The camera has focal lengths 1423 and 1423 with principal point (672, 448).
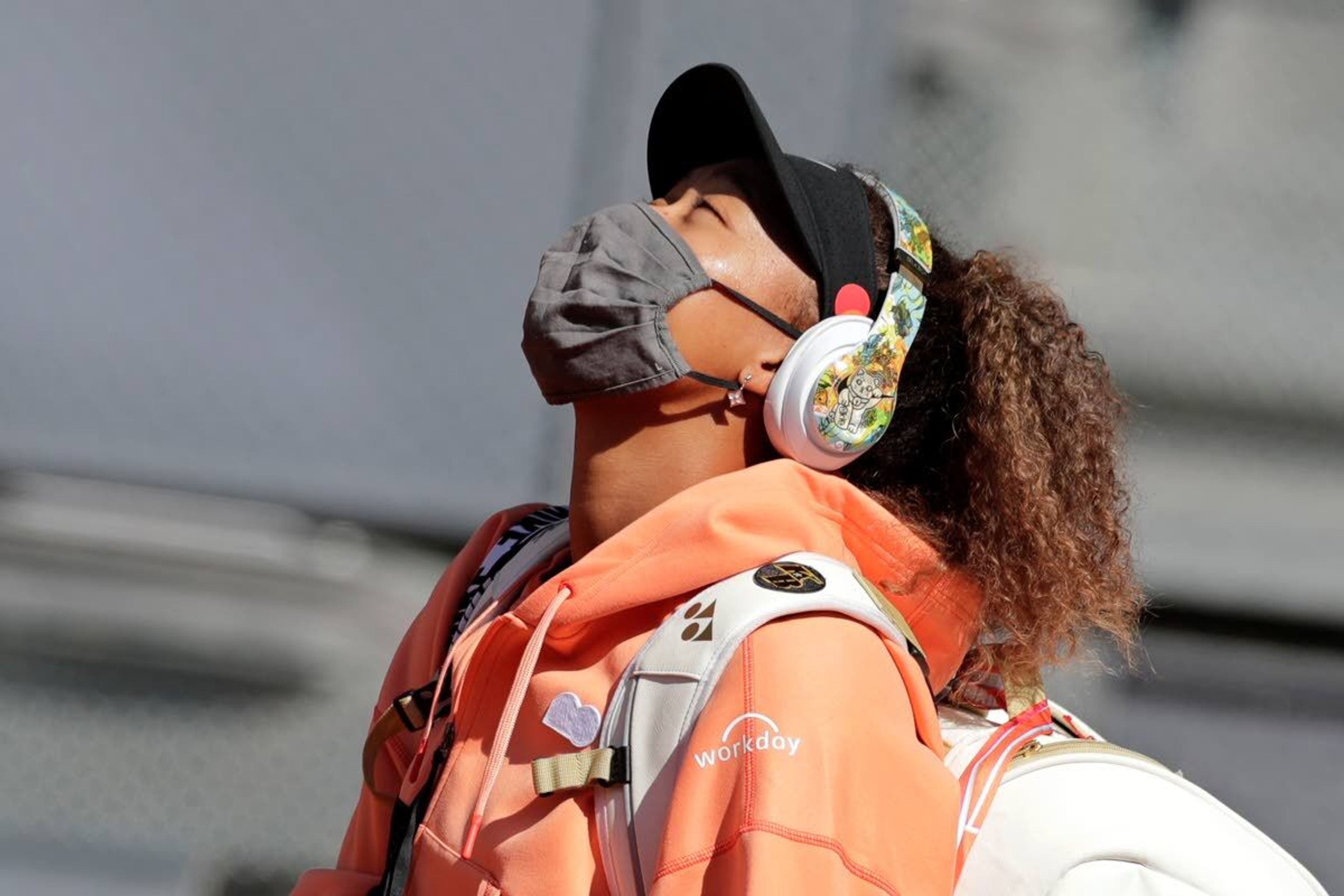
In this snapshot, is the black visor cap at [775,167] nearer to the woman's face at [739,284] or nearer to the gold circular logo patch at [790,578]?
the woman's face at [739,284]

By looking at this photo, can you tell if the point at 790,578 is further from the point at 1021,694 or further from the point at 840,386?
the point at 1021,694

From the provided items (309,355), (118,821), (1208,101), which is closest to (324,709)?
(118,821)

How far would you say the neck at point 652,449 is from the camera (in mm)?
1453

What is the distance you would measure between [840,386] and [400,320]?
1.42 metres

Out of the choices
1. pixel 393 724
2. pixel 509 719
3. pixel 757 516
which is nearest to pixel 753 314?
pixel 757 516

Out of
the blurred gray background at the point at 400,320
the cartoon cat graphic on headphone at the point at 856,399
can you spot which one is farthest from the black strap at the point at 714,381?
the blurred gray background at the point at 400,320

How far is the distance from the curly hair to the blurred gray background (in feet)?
3.81

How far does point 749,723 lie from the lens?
114 cm

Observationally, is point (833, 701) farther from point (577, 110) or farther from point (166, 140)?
point (166, 140)

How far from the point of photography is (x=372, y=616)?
267 cm

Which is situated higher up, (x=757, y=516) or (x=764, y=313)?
(x=764, y=313)

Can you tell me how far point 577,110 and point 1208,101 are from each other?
1.20m

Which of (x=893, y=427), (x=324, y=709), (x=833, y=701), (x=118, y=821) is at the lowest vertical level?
(x=118, y=821)

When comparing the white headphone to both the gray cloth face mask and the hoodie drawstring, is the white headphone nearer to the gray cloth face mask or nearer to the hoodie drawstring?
the gray cloth face mask
